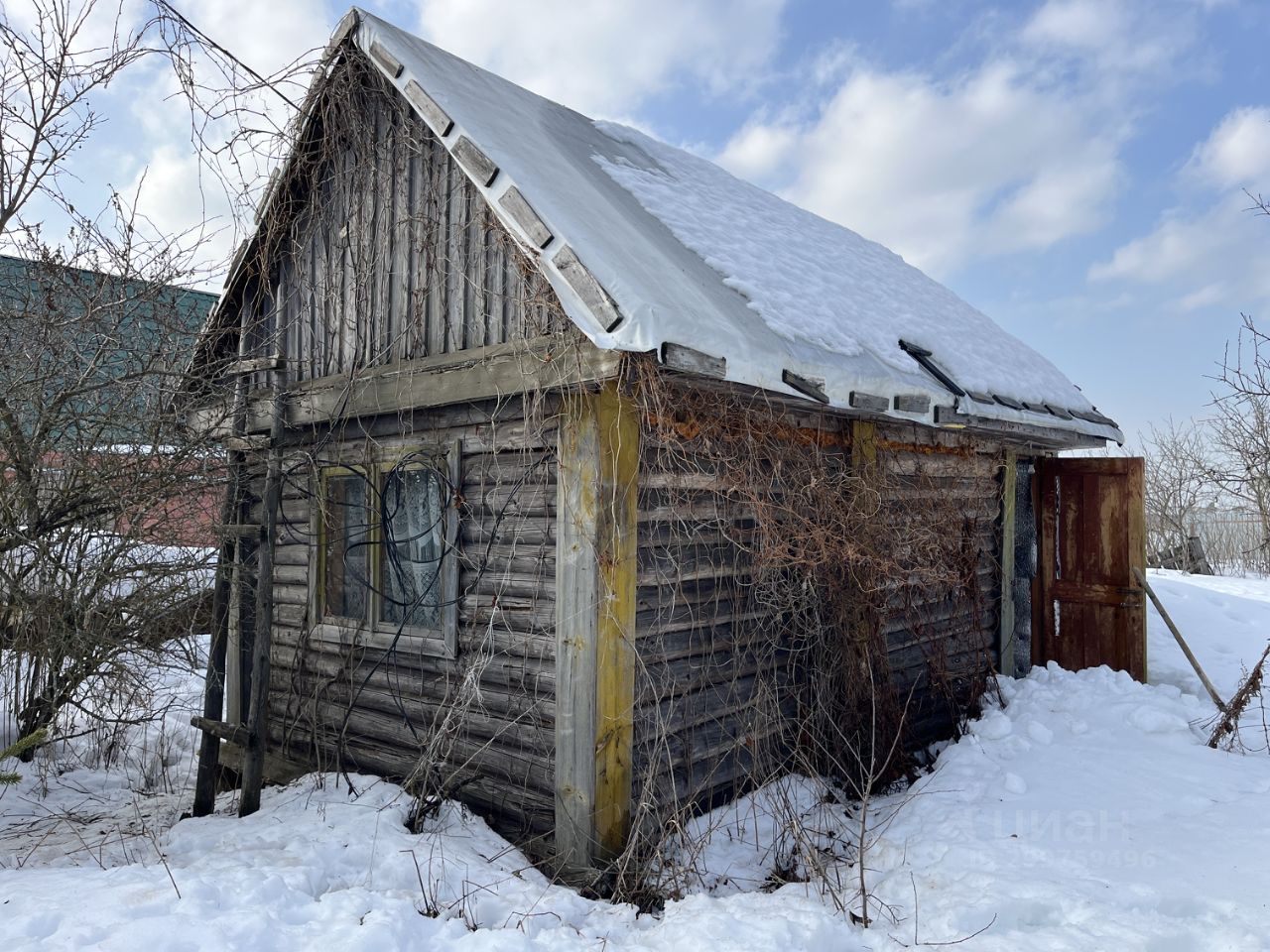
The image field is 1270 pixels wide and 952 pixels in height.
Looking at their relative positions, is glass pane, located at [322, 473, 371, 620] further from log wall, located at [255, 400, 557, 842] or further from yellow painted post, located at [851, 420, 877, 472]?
yellow painted post, located at [851, 420, 877, 472]

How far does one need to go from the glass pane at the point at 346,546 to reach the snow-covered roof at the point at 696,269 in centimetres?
242

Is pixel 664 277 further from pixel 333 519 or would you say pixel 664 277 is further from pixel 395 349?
pixel 333 519

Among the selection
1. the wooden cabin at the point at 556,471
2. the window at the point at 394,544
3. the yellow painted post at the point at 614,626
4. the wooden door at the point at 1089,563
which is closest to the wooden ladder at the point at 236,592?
the wooden cabin at the point at 556,471

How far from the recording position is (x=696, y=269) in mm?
5324

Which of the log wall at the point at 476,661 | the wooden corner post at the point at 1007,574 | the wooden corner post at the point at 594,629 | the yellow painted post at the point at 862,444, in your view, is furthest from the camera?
the wooden corner post at the point at 1007,574

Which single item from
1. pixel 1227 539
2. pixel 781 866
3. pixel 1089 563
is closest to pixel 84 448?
pixel 781 866

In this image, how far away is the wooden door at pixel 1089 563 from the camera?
7945 mm

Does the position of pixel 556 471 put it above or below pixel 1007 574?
above

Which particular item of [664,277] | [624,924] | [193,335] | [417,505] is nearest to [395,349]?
[417,505]

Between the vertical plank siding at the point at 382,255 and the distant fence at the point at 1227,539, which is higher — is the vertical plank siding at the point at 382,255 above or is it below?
above

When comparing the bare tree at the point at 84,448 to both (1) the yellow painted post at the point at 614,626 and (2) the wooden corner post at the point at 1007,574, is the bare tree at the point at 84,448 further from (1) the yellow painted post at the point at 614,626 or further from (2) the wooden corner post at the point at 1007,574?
(2) the wooden corner post at the point at 1007,574

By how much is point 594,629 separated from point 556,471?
89 centimetres

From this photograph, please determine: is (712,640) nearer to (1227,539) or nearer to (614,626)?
(614,626)

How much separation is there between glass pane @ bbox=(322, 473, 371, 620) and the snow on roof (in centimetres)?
243
